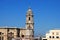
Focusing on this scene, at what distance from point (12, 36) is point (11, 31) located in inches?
60.9

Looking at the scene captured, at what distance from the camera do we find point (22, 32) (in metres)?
90.9

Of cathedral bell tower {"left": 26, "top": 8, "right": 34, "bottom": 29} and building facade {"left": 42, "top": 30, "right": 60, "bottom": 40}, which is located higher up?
cathedral bell tower {"left": 26, "top": 8, "right": 34, "bottom": 29}

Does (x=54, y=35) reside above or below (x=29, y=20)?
below

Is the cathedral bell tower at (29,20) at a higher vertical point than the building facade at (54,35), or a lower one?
higher

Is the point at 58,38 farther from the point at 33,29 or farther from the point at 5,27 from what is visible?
the point at 5,27

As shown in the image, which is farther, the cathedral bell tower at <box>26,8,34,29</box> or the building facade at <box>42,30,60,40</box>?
the cathedral bell tower at <box>26,8,34,29</box>

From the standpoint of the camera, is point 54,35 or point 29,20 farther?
point 29,20

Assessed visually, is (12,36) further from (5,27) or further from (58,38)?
(58,38)

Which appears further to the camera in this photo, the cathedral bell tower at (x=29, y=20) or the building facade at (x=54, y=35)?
the cathedral bell tower at (x=29, y=20)

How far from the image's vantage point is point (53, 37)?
89.7 m

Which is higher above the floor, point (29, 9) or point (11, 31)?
point (29, 9)

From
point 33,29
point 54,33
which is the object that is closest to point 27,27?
point 33,29

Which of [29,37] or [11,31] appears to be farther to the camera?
[11,31]

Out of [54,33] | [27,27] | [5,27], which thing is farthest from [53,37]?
[5,27]
